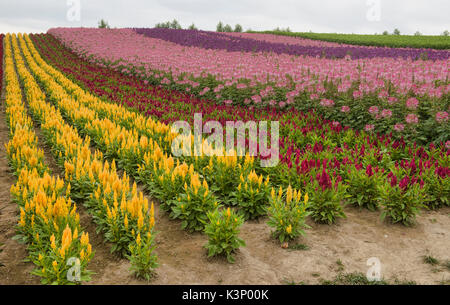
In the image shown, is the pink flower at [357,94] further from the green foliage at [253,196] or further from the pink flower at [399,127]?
the green foliage at [253,196]

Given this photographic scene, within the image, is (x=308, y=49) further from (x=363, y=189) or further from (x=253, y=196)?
(x=253, y=196)

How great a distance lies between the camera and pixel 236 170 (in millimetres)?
5184

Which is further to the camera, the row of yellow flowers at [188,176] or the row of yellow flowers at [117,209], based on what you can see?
the row of yellow flowers at [188,176]

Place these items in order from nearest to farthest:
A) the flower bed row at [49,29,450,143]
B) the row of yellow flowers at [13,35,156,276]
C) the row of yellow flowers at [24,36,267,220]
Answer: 1. the row of yellow flowers at [13,35,156,276]
2. the row of yellow flowers at [24,36,267,220]
3. the flower bed row at [49,29,450,143]

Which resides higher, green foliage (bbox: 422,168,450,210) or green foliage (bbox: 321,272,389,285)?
green foliage (bbox: 422,168,450,210)

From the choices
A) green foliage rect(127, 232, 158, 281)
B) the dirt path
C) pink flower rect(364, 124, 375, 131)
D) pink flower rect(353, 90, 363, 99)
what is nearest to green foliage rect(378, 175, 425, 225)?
pink flower rect(364, 124, 375, 131)

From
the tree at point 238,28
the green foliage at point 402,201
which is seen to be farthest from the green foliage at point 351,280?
the tree at point 238,28

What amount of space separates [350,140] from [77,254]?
17.5 feet

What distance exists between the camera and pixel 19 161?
5609mm

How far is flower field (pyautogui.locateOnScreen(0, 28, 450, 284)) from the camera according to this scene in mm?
3773

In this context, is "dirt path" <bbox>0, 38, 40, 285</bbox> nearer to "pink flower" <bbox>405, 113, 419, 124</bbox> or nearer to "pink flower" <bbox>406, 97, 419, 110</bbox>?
"pink flower" <bbox>405, 113, 419, 124</bbox>

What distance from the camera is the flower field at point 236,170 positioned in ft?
12.4
